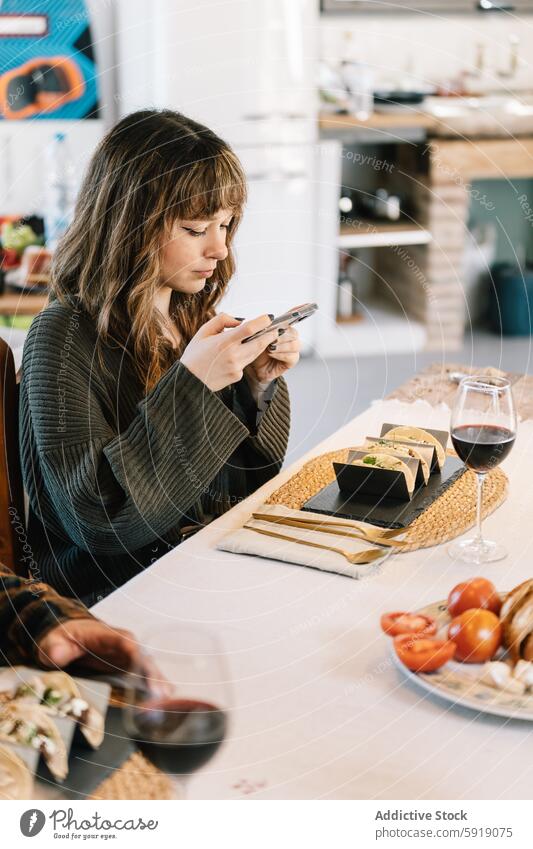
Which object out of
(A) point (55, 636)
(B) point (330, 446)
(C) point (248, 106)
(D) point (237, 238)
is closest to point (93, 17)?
(C) point (248, 106)

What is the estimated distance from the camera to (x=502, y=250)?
4.69 metres

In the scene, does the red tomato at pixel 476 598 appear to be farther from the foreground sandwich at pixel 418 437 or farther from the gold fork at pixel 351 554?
the foreground sandwich at pixel 418 437

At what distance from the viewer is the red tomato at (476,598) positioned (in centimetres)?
91

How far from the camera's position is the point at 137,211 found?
1.40m

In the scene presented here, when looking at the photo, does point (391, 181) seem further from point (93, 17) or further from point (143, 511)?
point (143, 511)

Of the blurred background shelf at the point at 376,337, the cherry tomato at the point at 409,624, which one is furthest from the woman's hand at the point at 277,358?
the blurred background shelf at the point at 376,337

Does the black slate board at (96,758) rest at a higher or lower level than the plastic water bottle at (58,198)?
lower

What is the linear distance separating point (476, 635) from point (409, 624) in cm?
7

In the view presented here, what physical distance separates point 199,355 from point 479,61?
3555mm

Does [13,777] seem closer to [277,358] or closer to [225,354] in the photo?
[225,354]

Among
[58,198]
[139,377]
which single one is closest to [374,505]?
[139,377]

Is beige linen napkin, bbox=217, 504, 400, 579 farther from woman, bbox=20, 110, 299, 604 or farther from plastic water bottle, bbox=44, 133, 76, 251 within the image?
plastic water bottle, bbox=44, 133, 76, 251

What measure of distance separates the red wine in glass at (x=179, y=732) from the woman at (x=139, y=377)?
20.5 inches

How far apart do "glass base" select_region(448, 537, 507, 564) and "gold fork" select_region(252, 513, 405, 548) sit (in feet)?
0.21
